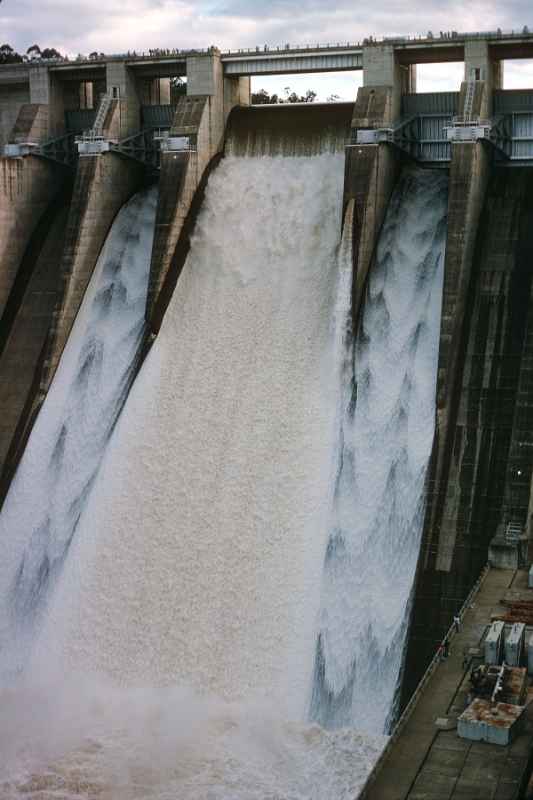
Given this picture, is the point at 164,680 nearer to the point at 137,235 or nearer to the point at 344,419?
the point at 344,419

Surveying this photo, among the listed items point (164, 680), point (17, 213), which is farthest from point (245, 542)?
point (17, 213)

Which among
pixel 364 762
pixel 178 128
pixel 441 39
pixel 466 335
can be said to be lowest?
pixel 364 762

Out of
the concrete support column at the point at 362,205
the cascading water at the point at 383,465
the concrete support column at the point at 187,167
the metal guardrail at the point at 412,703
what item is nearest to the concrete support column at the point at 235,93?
the concrete support column at the point at 187,167

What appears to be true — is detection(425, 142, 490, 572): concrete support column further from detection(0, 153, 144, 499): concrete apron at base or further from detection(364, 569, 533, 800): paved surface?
detection(0, 153, 144, 499): concrete apron at base

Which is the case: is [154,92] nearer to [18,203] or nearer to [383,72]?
[18,203]

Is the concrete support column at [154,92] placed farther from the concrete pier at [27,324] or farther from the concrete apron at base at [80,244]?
the concrete pier at [27,324]

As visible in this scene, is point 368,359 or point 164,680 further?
point 368,359
